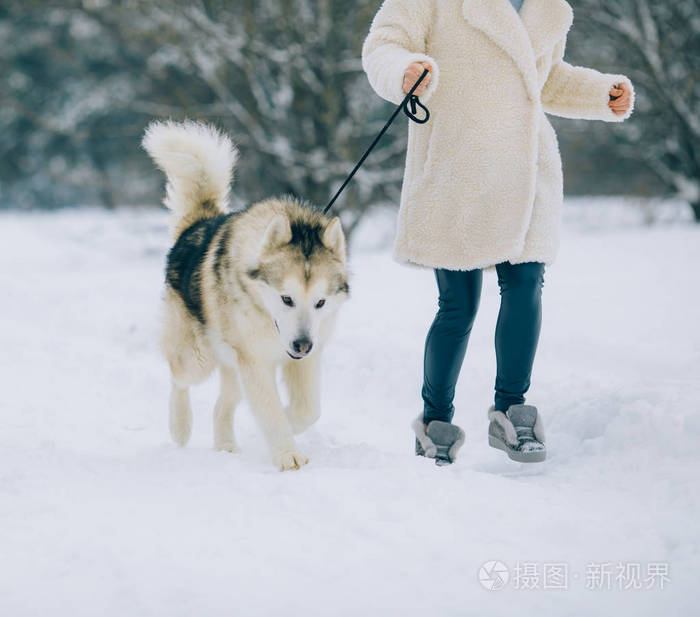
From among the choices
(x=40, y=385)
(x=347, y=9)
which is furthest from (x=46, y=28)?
(x=40, y=385)

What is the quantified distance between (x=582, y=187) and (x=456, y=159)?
12279 millimetres

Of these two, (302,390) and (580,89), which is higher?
(580,89)

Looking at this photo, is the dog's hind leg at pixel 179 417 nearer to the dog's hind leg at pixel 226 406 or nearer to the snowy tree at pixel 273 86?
the dog's hind leg at pixel 226 406

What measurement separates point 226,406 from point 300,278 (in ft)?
3.34

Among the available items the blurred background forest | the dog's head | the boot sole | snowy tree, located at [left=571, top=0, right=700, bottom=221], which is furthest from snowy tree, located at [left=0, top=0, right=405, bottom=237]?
the boot sole

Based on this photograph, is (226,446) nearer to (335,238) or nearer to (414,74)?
(335,238)

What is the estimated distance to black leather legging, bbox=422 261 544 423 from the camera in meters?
3.16

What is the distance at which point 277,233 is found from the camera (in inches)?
126

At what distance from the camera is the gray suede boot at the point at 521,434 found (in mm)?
3088

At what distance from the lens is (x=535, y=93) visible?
3076 mm

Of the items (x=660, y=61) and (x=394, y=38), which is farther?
(x=660, y=61)

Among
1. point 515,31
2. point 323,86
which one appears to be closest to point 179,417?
point 515,31

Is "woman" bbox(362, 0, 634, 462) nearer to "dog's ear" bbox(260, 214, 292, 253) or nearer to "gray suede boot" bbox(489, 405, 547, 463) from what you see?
"gray suede boot" bbox(489, 405, 547, 463)

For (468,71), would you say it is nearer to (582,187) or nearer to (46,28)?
(582,187)
